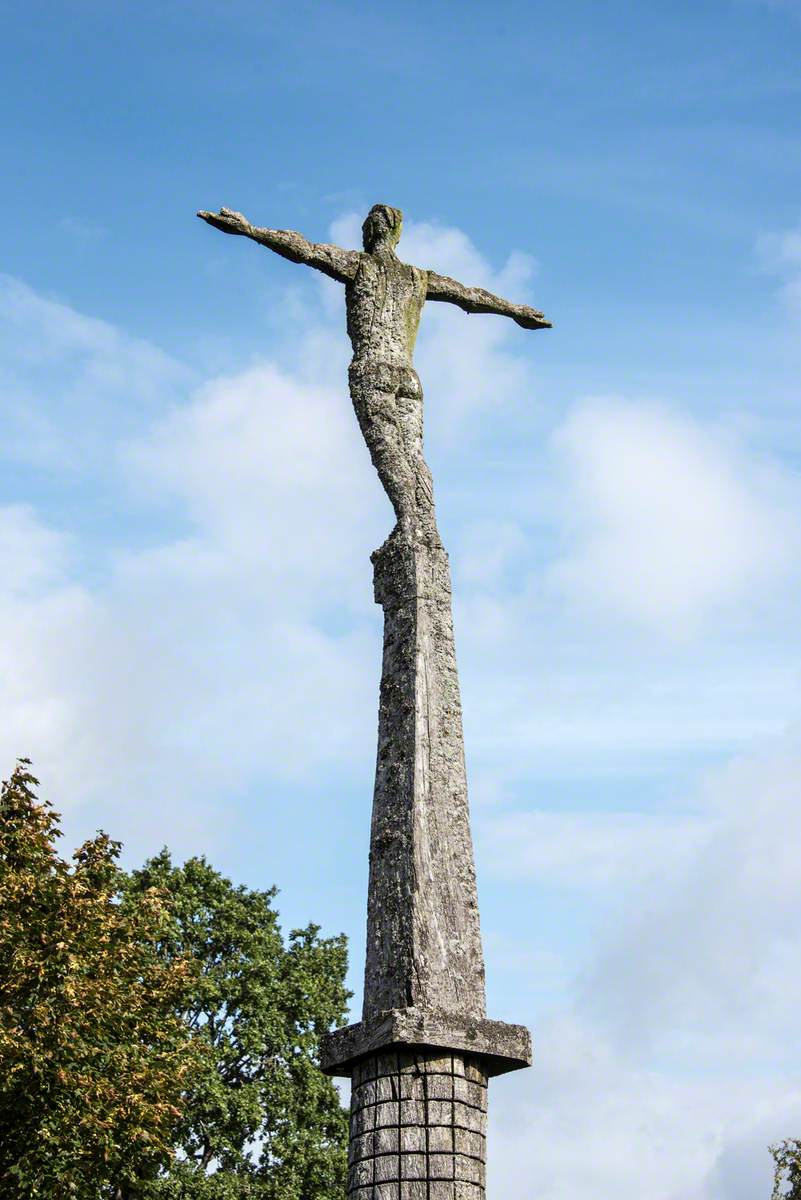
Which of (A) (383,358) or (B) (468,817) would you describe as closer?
(B) (468,817)

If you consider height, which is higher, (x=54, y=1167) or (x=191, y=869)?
(x=191, y=869)

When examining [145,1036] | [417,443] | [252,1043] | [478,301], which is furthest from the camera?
[252,1043]

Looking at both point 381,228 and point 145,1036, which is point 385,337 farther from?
point 145,1036

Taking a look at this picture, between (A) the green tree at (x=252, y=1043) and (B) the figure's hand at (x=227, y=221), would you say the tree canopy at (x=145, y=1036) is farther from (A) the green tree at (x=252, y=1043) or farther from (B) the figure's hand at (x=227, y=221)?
(B) the figure's hand at (x=227, y=221)

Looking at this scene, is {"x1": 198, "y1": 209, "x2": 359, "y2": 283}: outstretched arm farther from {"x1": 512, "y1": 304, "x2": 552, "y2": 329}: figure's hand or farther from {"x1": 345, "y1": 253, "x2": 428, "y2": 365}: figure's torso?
{"x1": 512, "y1": 304, "x2": 552, "y2": 329}: figure's hand

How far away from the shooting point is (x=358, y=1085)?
26.5 feet

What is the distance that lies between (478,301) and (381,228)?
111 cm

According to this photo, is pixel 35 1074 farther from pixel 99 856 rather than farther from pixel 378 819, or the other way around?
pixel 378 819

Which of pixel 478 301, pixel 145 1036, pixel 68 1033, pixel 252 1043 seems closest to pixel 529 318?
pixel 478 301

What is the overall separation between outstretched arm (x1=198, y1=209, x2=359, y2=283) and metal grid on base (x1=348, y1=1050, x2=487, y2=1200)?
5.75 metres

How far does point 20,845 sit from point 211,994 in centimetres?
975

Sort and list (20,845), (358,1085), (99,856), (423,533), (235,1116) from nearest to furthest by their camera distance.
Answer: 1. (358,1085)
2. (423,533)
3. (20,845)
4. (99,856)
5. (235,1116)

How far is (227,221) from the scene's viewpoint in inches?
408

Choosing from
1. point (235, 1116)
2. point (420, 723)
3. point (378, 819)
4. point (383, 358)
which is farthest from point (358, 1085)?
point (235, 1116)
